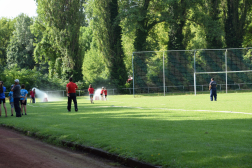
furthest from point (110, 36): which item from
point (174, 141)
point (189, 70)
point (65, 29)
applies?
point (174, 141)

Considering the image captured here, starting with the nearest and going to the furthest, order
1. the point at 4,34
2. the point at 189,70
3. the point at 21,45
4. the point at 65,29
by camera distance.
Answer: the point at 189,70
the point at 65,29
the point at 21,45
the point at 4,34

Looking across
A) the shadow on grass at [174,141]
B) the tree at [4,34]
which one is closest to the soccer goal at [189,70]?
the shadow on grass at [174,141]

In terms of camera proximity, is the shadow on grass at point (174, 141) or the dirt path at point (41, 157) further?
the dirt path at point (41, 157)

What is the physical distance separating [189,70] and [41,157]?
1420 inches

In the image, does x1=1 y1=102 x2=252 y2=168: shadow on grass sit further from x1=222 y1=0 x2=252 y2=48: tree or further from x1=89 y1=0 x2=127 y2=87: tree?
x1=222 y1=0 x2=252 y2=48: tree

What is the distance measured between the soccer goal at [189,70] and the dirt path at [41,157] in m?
32.1

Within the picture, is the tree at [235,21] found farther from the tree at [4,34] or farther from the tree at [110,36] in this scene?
the tree at [4,34]

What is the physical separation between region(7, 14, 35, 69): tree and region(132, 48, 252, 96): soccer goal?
3719 centimetres

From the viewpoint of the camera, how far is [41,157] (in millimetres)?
7520

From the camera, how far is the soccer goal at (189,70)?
40.9m

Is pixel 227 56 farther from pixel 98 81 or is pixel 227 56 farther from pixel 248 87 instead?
pixel 98 81

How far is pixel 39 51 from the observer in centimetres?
5522

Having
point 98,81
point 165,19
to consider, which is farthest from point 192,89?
point 98,81

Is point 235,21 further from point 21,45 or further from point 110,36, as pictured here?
point 21,45
